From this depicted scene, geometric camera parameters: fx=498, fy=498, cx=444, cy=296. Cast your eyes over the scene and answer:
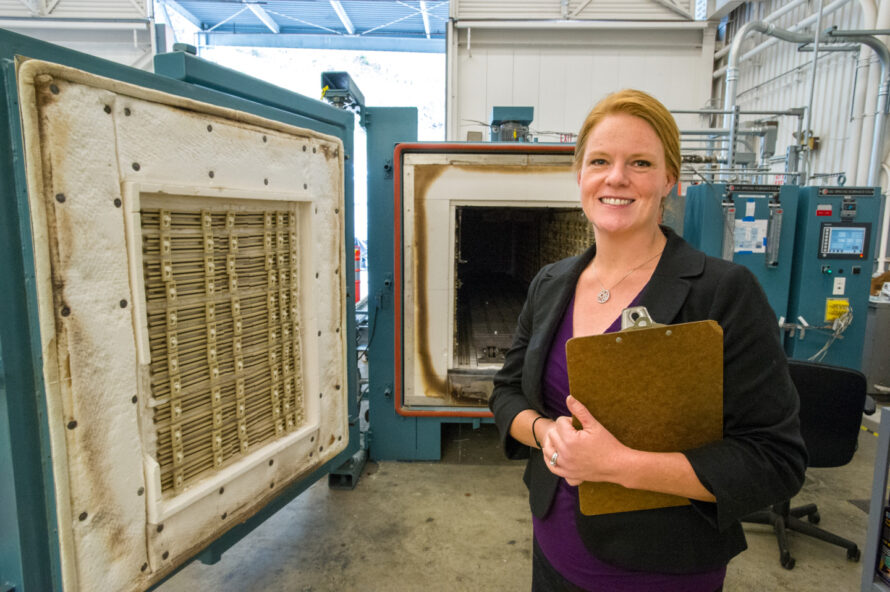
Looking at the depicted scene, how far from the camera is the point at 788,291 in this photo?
382cm

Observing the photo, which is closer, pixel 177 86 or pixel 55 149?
pixel 55 149

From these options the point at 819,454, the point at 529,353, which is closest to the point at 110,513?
the point at 529,353

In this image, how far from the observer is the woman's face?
0.98m

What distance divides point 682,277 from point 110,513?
140 cm

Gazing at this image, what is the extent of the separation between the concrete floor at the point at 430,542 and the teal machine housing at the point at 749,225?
58.5 inches

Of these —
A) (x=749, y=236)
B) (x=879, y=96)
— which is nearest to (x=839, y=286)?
(x=749, y=236)

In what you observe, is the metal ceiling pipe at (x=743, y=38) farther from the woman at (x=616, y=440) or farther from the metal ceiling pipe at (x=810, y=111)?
the woman at (x=616, y=440)

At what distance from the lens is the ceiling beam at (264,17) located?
7547 millimetres

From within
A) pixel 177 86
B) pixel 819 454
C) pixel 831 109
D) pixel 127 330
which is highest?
pixel 831 109

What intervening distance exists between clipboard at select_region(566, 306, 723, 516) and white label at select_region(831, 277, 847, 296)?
12.3 ft

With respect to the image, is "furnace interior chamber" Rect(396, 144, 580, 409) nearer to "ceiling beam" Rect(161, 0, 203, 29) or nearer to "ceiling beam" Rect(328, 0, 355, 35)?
"ceiling beam" Rect(328, 0, 355, 35)

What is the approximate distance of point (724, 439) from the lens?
89 cm

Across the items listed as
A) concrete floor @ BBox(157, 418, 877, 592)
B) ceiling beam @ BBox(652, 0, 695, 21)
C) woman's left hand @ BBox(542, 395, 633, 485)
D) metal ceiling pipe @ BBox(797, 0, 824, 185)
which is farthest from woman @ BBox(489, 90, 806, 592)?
ceiling beam @ BBox(652, 0, 695, 21)

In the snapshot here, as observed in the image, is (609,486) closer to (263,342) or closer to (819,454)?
(263,342)
